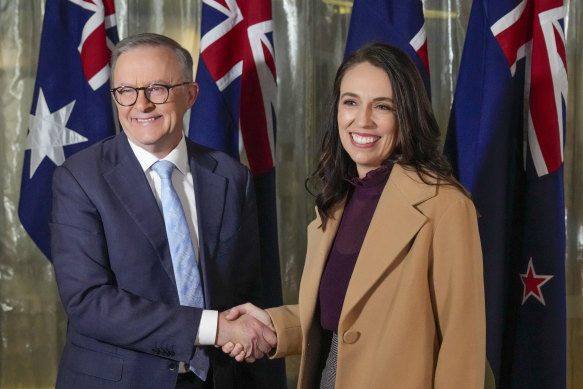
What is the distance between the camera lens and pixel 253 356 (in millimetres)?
2025

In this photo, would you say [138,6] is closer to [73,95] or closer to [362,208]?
[73,95]

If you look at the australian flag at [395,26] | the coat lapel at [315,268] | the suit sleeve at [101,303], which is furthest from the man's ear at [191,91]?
the australian flag at [395,26]

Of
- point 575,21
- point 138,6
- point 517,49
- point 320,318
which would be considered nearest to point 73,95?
point 138,6

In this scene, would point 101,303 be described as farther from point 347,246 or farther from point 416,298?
point 416,298

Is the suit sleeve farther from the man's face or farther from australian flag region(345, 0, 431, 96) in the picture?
australian flag region(345, 0, 431, 96)

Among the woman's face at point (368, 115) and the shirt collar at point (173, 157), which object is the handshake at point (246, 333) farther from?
the woman's face at point (368, 115)

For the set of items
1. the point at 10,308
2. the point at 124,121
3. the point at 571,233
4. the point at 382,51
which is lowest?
the point at 10,308

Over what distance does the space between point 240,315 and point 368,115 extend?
680 millimetres

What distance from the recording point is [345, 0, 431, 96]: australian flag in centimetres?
258

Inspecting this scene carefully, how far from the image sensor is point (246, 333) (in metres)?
1.98

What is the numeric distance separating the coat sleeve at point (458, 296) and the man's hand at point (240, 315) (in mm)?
603

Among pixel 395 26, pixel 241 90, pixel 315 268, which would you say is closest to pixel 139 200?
pixel 315 268

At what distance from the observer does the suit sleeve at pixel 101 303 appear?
188 cm

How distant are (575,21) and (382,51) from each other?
1751 mm
